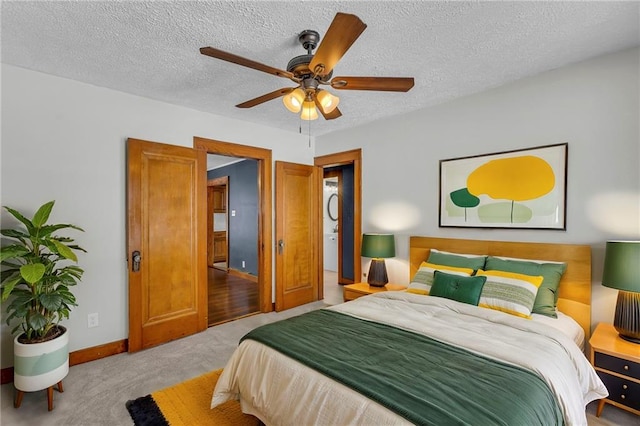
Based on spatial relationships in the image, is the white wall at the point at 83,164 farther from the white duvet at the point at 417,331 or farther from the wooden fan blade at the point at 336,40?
the wooden fan blade at the point at 336,40

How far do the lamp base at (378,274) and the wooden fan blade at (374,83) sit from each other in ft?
7.18

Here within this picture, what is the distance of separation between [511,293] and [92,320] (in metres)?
3.71

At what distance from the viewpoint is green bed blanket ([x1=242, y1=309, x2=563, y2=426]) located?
1.20 meters

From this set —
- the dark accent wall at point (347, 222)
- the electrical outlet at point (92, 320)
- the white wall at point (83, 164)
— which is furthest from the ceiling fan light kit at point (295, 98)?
the dark accent wall at point (347, 222)

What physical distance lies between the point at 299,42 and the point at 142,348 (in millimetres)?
3236

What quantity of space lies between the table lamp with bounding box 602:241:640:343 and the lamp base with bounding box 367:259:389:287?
1957 mm

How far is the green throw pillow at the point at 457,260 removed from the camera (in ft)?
9.30

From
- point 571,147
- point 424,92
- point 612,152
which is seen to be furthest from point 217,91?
point 612,152

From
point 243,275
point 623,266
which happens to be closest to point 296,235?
point 243,275

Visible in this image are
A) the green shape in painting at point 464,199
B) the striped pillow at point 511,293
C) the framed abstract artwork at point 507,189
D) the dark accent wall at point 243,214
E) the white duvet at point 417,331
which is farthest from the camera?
the dark accent wall at point 243,214

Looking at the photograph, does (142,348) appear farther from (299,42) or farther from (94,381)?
(299,42)

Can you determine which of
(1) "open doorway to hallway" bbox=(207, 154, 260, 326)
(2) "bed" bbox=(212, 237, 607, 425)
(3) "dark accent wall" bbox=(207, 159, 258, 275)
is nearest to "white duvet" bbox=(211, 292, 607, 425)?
(2) "bed" bbox=(212, 237, 607, 425)

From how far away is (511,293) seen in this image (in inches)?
91.7

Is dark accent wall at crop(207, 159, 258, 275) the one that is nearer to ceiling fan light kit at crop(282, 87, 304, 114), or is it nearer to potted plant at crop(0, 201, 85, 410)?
potted plant at crop(0, 201, 85, 410)
